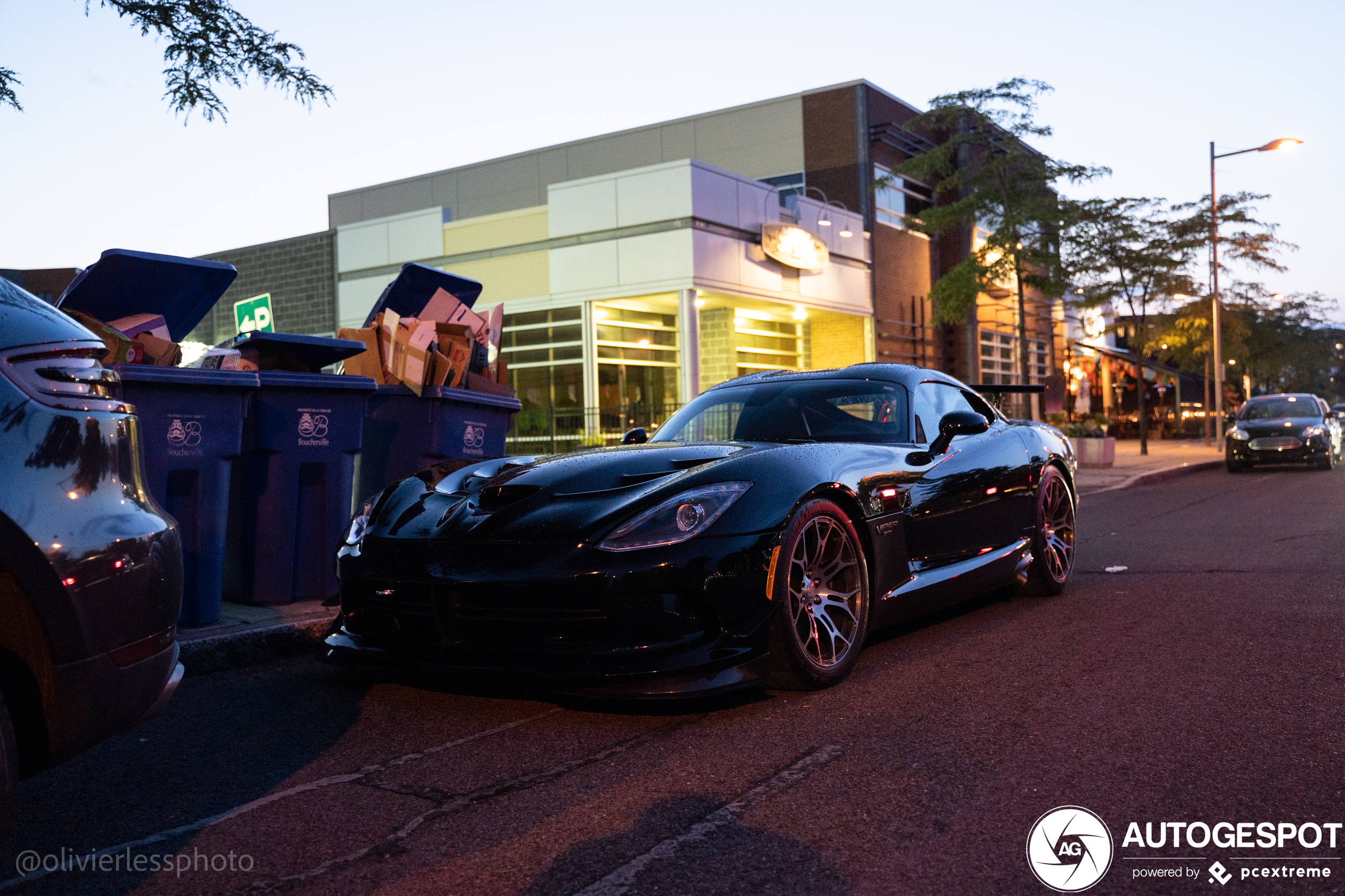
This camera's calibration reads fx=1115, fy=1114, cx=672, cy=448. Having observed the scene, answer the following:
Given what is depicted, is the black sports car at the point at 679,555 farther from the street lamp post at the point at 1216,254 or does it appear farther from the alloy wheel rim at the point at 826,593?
the street lamp post at the point at 1216,254

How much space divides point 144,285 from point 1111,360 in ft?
149

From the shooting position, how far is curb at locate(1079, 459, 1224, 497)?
1691 cm

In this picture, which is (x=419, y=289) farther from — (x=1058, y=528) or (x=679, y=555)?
(x=679, y=555)

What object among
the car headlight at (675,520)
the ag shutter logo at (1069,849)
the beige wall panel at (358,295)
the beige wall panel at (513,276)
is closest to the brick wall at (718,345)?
the beige wall panel at (513,276)

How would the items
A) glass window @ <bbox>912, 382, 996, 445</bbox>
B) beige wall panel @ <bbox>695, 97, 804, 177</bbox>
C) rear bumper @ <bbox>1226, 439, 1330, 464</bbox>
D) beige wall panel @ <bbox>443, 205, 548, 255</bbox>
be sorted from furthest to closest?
beige wall panel @ <bbox>695, 97, 804, 177</bbox>
beige wall panel @ <bbox>443, 205, 548, 255</bbox>
rear bumper @ <bbox>1226, 439, 1330, 464</bbox>
glass window @ <bbox>912, 382, 996, 445</bbox>

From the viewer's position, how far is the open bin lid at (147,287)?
5.56 m

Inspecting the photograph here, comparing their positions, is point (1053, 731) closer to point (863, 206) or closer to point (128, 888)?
point (128, 888)

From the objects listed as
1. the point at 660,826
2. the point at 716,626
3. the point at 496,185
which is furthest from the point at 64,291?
the point at 496,185

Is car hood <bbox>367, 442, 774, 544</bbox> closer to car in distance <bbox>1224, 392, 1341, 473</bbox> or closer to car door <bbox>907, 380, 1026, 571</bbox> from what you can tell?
car door <bbox>907, 380, 1026, 571</bbox>

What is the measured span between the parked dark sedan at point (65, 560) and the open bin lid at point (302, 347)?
11.2 ft

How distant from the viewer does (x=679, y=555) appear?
3.65m

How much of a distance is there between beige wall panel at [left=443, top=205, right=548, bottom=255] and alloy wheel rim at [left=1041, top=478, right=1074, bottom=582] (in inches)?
651


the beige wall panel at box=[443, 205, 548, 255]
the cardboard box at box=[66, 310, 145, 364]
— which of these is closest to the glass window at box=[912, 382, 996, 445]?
the cardboard box at box=[66, 310, 145, 364]

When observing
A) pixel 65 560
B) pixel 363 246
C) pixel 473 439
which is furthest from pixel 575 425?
pixel 65 560
